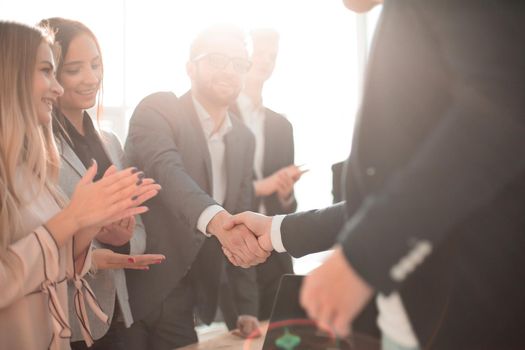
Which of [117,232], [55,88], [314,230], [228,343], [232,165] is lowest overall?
[228,343]

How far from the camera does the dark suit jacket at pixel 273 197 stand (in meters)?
2.56

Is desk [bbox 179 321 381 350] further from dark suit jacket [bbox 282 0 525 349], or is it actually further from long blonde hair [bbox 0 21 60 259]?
dark suit jacket [bbox 282 0 525 349]

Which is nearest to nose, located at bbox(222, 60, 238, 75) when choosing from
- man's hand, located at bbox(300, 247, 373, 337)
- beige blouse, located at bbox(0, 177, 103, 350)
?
beige blouse, located at bbox(0, 177, 103, 350)

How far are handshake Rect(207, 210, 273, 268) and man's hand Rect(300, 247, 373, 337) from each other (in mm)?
859

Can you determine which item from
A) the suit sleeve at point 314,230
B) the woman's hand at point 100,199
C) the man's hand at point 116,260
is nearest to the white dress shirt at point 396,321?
the suit sleeve at point 314,230

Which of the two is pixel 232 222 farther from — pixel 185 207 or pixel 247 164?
pixel 247 164

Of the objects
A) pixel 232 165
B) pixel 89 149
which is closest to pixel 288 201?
pixel 232 165

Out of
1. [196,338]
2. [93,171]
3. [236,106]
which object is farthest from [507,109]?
[236,106]

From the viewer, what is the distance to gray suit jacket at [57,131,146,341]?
155 cm

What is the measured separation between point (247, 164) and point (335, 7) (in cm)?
105

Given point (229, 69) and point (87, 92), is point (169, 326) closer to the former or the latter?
point (87, 92)

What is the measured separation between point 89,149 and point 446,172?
1.33m

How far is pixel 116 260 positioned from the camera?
5.54ft

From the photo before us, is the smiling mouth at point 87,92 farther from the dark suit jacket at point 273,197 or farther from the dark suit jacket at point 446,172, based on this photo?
the dark suit jacket at point 446,172
